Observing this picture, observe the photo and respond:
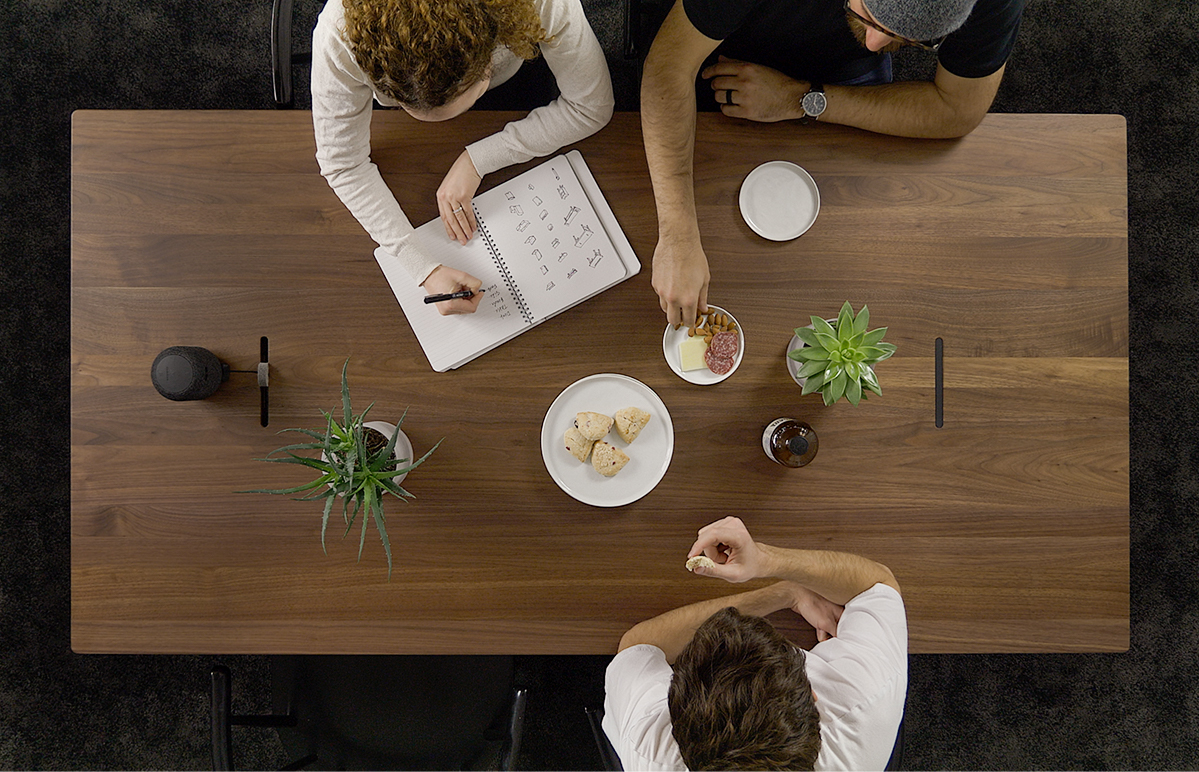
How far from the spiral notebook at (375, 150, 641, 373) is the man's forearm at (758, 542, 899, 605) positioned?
57cm

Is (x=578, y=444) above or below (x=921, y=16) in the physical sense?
below

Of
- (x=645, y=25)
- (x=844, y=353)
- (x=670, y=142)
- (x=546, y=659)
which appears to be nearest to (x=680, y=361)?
(x=844, y=353)

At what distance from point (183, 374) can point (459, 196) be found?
1.80 feet

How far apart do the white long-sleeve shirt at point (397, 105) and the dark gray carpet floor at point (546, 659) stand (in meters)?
0.81

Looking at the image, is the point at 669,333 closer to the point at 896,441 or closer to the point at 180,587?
the point at 896,441

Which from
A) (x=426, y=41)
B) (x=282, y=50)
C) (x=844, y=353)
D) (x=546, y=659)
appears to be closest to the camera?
(x=426, y=41)

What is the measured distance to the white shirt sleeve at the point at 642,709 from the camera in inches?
43.3

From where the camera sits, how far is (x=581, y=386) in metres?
1.21

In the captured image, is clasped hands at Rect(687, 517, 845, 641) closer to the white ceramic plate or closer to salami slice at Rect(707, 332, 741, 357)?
the white ceramic plate

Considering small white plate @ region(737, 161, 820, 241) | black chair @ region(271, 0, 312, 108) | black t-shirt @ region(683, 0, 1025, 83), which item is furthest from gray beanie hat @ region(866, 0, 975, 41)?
black chair @ region(271, 0, 312, 108)

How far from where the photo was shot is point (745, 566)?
Result: 1.13 metres

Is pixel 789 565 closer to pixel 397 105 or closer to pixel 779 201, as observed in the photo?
pixel 779 201

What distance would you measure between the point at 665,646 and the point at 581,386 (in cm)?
49

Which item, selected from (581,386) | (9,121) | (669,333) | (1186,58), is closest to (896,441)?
(669,333)
